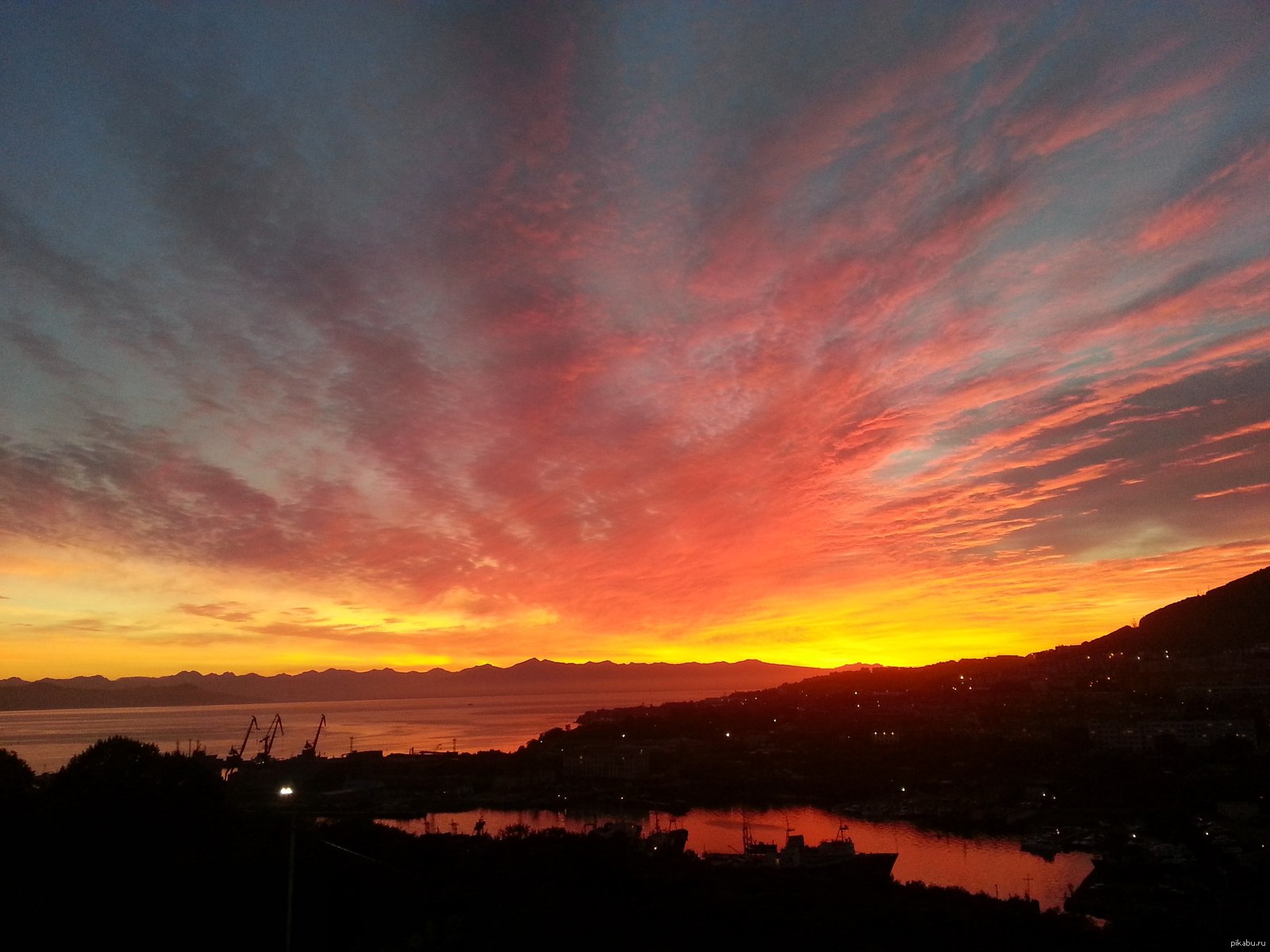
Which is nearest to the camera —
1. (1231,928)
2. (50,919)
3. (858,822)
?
(50,919)

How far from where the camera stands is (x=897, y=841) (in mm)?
24516

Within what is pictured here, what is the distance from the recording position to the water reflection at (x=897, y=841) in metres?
19.3

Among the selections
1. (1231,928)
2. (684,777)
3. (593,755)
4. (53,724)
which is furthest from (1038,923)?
(53,724)

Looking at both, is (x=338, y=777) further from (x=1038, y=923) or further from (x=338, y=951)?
(x=1038, y=923)

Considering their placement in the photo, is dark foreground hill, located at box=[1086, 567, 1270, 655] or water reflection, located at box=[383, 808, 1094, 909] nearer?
water reflection, located at box=[383, 808, 1094, 909]

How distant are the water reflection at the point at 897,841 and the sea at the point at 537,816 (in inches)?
1.4

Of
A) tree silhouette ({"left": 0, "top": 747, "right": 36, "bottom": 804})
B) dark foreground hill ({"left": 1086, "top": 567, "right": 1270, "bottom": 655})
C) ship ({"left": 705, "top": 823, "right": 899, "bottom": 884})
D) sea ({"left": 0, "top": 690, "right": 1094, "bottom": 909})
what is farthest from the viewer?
dark foreground hill ({"left": 1086, "top": 567, "right": 1270, "bottom": 655})

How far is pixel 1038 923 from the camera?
12.1m

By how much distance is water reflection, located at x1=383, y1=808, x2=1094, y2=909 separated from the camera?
63.5ft

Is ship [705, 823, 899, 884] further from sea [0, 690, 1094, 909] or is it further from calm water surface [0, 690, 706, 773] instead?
calm water surface [0, 690, 706, 773]

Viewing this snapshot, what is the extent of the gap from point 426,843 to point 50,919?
7.65 metres

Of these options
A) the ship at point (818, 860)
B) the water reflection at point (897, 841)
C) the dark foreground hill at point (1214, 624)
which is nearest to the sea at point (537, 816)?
the water reflection at point (897, 841)

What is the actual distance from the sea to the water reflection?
0.04 metres

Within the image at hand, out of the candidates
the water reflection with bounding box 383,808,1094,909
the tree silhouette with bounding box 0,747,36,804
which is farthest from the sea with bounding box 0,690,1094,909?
the tree silhouette with bounding box 0,747,36,804
